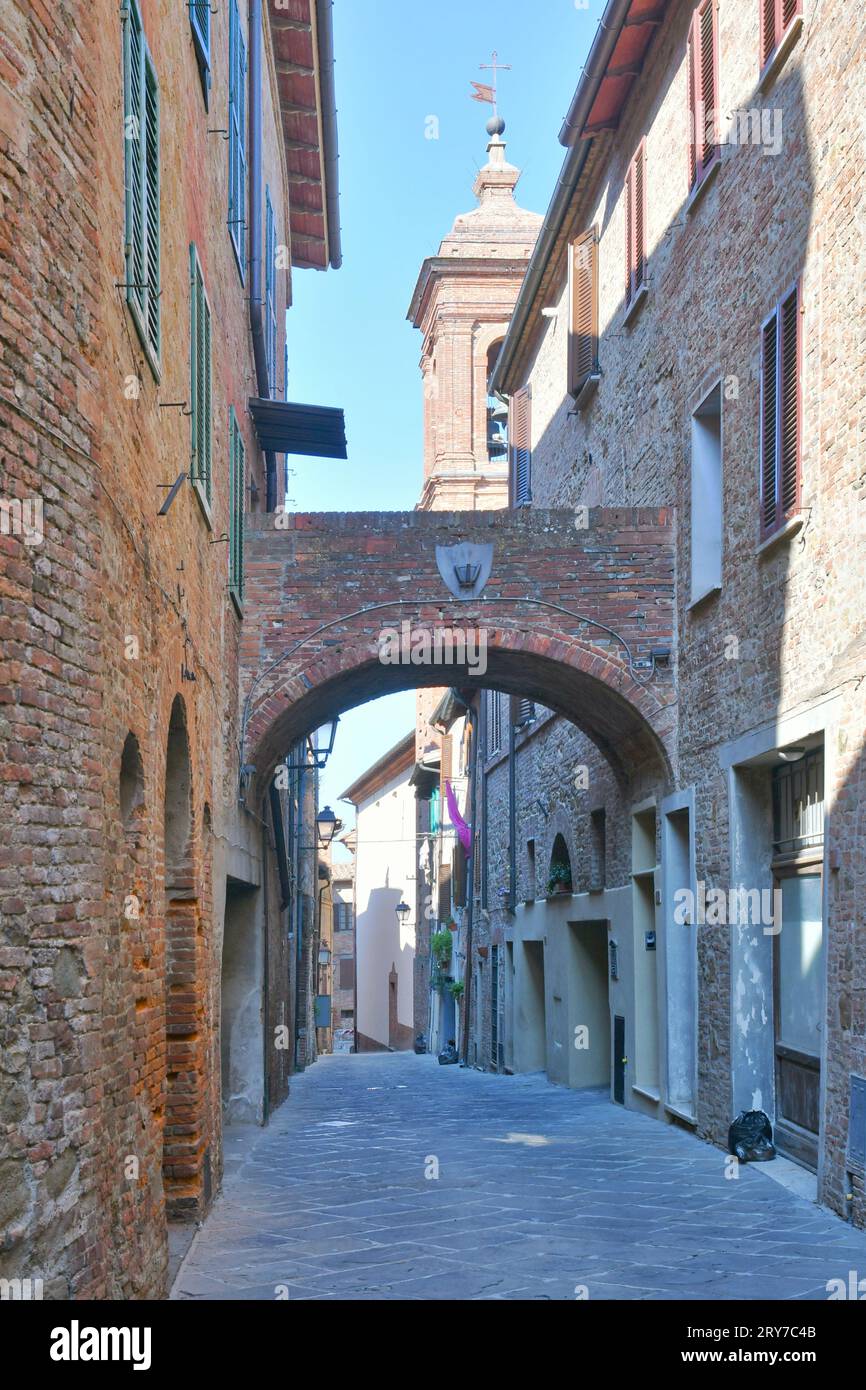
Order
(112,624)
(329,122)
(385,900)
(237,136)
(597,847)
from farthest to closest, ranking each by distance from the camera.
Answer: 1. (385,900)
2. (329,122)
3. (597,847)
4. (237,136)
5. (112,624)

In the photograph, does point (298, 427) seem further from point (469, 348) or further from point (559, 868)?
point (469, 348)

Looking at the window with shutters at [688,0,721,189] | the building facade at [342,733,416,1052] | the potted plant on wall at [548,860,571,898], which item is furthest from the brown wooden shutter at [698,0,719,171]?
the building facade at [342,733,416,1052]

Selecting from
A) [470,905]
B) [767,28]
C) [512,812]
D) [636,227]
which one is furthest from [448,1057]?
[767,28]

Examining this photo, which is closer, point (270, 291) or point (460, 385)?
point (270, 291)

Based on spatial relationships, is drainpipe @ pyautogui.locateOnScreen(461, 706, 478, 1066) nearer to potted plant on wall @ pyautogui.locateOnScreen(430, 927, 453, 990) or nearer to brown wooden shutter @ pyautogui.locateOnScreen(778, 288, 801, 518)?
potted plant on wall @ pyautogui.locateOnScreen(430, 927, 453, 990)

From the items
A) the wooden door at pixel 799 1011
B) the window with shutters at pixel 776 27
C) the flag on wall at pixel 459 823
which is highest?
the window with shutters at pixel 776 27

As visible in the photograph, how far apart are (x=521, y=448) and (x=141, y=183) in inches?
606

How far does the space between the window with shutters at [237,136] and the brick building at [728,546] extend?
3053 mm

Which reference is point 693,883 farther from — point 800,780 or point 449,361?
point 449,361

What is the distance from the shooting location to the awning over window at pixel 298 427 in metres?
13.4

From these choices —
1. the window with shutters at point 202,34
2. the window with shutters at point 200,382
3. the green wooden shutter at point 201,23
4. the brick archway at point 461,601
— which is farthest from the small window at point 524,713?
the green wooden shutter at point 201,23

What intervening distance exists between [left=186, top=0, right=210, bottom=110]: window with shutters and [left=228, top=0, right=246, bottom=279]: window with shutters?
1763mm

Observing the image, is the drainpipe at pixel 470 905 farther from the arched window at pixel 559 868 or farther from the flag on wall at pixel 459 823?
the arched window at pixel 559 868

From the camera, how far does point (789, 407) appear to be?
9.09 m
